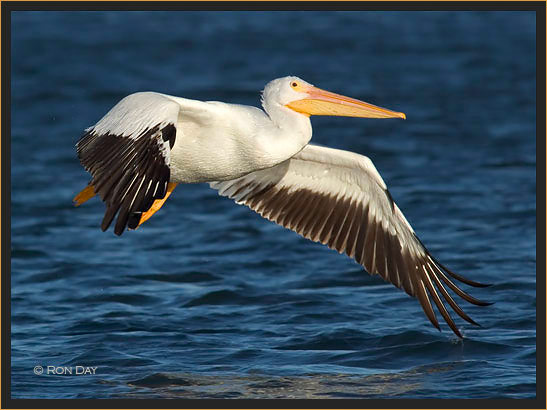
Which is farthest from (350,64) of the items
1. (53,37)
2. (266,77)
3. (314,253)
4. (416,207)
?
(314,253)

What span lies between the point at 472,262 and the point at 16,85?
9.46m

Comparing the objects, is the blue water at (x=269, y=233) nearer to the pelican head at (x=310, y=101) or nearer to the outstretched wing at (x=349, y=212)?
the outstretched wing at (x=349, y=212)

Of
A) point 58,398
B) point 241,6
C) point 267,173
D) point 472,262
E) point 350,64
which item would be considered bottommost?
point 58,398

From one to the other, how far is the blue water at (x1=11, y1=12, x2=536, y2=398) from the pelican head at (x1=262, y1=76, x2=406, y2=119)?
1806mm

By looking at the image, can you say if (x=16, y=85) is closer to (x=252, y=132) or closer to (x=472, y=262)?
(x=472, y=262)

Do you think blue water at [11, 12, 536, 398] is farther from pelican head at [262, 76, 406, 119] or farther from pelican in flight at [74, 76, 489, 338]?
pelican head at [262, 76, 406, 119]

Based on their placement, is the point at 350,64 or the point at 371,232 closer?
the point at 371,232

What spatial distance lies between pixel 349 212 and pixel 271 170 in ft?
2.38

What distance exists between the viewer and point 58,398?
6926mm

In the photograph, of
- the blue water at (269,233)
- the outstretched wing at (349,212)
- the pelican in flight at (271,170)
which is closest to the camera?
the pelican in flight at (271,170)

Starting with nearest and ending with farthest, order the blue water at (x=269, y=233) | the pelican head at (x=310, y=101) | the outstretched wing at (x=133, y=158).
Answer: the outstretched wing at (x=133, y=158) < the pelican head at (x=310, y=101) < the blue water at (x=269, y=233)

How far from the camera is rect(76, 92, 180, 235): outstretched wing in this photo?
6.02m

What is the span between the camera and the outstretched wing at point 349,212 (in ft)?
25.9

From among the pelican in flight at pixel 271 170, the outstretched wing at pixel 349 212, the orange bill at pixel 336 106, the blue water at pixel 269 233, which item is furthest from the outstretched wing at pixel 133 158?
the outstretched wing at pixel 349 212
